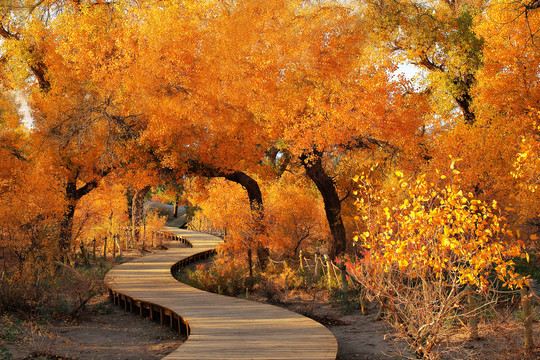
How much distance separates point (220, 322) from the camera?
10.4m

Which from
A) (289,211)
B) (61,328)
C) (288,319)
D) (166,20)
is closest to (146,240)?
(289,211)

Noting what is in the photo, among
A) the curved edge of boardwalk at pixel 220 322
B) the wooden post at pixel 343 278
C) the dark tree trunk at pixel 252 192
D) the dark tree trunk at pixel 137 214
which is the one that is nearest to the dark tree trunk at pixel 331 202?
the dark tree trunk at pixel 252 192

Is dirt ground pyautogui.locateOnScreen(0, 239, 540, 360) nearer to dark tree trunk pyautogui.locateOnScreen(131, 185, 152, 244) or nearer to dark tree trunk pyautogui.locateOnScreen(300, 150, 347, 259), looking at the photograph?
dark tree trunk pyautogui.locateOnScreen(300, 150, 347, 259)

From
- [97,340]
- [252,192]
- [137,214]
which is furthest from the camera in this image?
[137,214]

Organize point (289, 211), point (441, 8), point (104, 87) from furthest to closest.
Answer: point (441, 8), point (289, 211), point (104, 87)

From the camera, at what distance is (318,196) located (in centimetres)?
2455

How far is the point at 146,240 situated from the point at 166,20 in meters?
15.0

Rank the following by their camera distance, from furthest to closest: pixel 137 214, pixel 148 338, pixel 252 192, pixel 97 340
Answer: pixel 137 214 < pixel 252 192 < pixel 148 338 < pixel 97 340

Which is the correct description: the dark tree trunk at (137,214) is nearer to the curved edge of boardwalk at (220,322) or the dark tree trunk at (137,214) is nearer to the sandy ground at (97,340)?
the curved edge of boardwalk at (220,322)

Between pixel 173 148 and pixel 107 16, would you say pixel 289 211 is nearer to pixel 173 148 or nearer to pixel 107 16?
pixel 173 148

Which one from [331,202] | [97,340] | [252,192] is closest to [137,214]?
[252,192]

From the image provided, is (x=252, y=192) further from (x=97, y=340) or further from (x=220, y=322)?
(x=220, y=322)

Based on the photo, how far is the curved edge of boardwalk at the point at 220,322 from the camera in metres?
8.21

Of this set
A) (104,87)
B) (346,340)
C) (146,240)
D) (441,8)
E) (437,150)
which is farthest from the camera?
(146,240)
